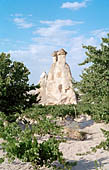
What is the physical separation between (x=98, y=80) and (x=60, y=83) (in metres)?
23.0

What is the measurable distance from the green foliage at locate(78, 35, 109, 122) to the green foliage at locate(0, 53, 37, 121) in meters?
3.45

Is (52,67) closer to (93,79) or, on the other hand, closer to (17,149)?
(93,79)

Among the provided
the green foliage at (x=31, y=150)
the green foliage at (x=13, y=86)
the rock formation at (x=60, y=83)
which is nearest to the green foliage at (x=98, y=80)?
the green foliage at (x=13, y=86)

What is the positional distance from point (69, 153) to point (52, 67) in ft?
90.9

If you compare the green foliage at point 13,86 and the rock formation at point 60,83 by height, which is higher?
the rock formation at point 60,83

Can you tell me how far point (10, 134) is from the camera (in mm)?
6344

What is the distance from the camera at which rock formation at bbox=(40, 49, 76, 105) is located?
3309 cm

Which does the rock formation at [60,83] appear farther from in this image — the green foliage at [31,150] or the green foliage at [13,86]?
the green foliage at [31,150]

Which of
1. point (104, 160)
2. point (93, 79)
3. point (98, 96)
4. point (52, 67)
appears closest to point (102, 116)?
point (98, 96)

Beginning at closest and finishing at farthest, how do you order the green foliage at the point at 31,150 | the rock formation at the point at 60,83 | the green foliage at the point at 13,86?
the green foliage at the point at 31,150 → the green foliage at the point at 13,86 → the rock formation at the point at 60,83

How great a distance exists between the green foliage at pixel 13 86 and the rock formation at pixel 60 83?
1984 cm

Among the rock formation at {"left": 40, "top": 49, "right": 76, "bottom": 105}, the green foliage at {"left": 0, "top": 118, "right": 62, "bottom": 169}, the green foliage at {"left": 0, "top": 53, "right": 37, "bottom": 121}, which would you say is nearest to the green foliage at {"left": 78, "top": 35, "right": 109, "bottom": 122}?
the green foliage at {"left": 0, "top": 53, "right": 37, "bottom": 121}

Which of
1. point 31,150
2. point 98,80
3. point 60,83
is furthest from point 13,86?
point 60,83

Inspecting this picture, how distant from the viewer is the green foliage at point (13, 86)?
487 inches
